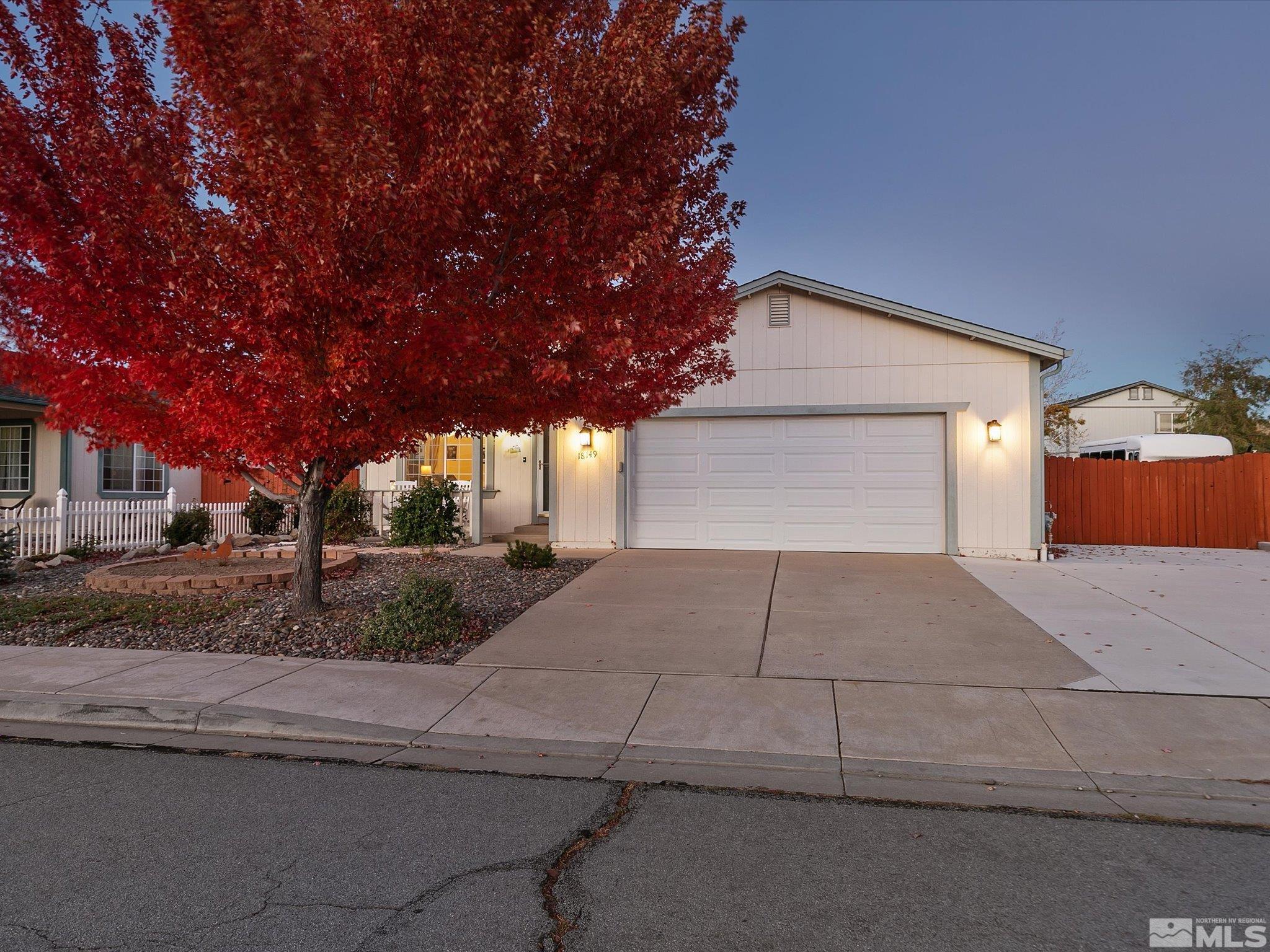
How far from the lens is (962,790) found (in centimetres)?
405

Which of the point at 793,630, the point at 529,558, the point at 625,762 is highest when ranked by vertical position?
the point at 529,558

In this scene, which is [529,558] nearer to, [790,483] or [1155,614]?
[790,483]

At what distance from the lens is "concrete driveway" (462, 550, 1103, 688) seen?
6117 millimetres

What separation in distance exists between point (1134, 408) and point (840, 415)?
25.8 m

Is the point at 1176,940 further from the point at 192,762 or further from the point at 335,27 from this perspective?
the point at 335,27

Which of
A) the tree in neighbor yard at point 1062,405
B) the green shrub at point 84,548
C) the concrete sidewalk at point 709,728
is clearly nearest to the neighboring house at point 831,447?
the concrete sidewalk at point 709,728

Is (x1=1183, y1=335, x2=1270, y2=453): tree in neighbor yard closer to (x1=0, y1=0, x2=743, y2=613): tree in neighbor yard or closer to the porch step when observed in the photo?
the porch step

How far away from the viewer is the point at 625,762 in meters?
4.48

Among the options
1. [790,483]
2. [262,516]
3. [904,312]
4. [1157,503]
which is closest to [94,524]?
[262,516]

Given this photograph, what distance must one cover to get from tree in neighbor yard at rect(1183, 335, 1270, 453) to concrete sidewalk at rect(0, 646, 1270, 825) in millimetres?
26311

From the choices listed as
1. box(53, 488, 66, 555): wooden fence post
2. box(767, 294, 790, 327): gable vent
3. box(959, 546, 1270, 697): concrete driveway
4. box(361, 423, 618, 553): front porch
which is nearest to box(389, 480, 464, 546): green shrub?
box(361, 423, 618, 553): front porch

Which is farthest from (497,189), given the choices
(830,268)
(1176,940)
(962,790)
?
(830,268)

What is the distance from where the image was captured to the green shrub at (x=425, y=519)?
42.5ft

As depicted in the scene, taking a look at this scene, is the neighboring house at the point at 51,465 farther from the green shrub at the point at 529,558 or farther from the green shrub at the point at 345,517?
the green shrub at the point at 529,558
